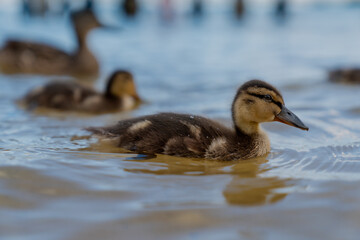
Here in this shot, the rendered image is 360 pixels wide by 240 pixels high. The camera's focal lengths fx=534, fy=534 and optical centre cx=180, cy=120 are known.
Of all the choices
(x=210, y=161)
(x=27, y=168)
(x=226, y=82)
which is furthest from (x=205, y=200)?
(x=226, y=82)

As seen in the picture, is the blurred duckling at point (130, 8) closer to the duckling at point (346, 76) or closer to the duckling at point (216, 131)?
the duckling at point (346, 76)

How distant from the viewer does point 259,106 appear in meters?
3.45

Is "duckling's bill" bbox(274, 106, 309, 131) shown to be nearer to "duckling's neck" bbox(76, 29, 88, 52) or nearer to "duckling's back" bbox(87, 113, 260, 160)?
"duckling's back" bbox(87, 113, 260, 160)

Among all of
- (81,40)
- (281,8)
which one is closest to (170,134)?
(81,40)

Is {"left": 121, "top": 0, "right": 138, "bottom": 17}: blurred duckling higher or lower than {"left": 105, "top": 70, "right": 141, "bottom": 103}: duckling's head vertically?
higher

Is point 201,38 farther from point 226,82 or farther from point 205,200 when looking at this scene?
point 205,200

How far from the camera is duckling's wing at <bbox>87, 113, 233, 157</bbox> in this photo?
332 centimetres

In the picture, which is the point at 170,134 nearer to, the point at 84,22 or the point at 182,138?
the point at 182,138

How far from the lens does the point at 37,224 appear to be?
2227 mm

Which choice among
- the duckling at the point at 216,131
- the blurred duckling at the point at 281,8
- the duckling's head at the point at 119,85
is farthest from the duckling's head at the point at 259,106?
the blurred duckling at the point at 281,8

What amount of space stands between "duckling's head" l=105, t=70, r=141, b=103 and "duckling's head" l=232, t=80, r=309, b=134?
222 cm

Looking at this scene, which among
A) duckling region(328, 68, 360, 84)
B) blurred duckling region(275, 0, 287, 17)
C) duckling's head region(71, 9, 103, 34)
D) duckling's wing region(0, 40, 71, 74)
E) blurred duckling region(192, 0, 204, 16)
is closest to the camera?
duckling region(328, 68, 360, 84)

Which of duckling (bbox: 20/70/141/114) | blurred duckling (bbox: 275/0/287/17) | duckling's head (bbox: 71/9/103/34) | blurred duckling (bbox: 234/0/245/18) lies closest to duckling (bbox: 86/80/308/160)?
duckling (bbox: 20/70/141/114)

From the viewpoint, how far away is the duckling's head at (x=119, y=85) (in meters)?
5.48
